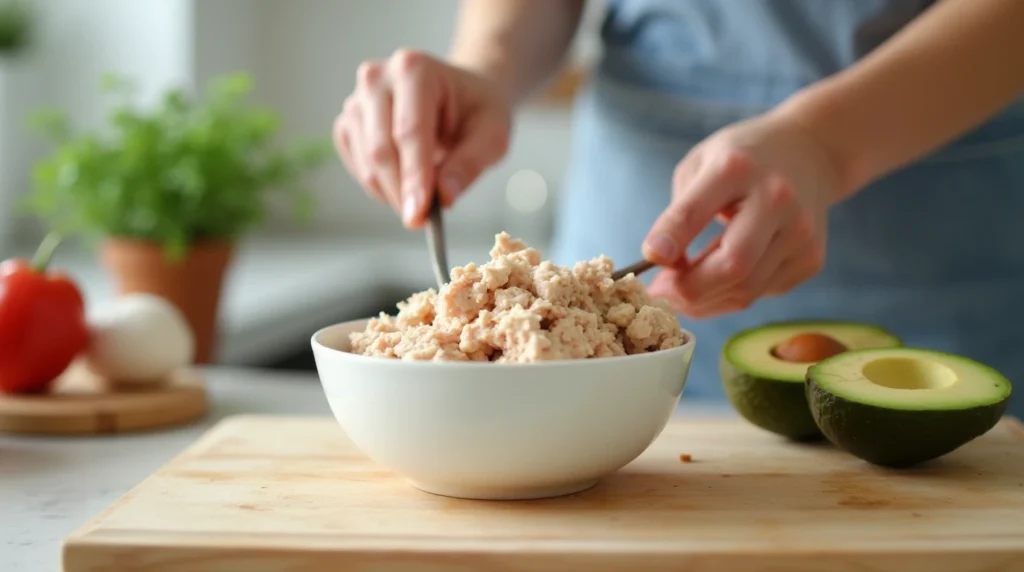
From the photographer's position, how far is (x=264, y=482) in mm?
911

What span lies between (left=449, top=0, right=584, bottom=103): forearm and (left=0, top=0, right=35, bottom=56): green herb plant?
6.27ft

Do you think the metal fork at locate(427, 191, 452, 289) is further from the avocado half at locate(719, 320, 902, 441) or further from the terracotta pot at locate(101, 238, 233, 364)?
the terracotta pot at locate(101, 238, 233, 364)

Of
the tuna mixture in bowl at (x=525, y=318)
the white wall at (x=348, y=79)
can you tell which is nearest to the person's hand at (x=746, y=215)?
the tuna mixture in bowl at (x=525, y=318)

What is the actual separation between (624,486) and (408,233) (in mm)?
2982

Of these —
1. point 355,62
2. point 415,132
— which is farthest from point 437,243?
point 355,62

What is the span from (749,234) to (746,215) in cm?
2

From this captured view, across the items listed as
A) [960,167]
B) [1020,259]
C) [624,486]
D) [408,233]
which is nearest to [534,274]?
[624,486]

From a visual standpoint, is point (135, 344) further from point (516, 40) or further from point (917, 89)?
point (917, 89)

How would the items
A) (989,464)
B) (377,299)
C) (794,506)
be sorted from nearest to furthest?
1. (794,506)
2. (989,464)
3. (377,299)

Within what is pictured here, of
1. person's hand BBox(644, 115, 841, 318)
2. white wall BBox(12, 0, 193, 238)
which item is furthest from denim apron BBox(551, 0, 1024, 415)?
white wall BBox(12, 0, 193, 238)

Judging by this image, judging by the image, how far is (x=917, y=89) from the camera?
3.62 feet

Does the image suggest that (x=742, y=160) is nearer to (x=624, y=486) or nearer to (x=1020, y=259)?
(x=624, y=486)

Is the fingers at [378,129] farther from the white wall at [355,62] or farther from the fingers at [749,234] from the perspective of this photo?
the white wall at [355,62]

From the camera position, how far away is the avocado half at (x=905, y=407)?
0.87 metres
